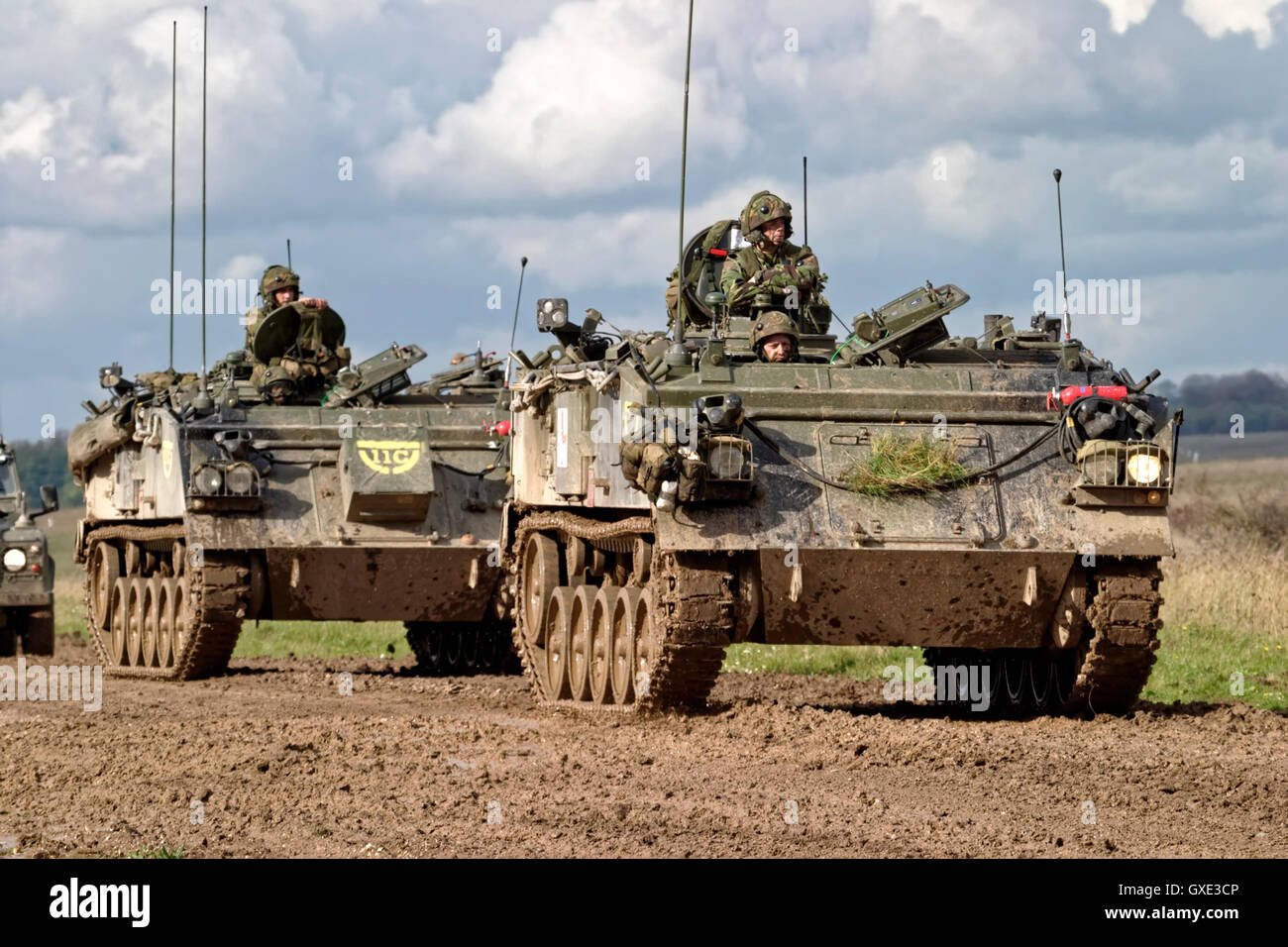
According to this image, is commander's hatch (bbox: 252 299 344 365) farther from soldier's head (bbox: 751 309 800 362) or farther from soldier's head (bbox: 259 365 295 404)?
soldier's head (bbox: 751 309 800 362)

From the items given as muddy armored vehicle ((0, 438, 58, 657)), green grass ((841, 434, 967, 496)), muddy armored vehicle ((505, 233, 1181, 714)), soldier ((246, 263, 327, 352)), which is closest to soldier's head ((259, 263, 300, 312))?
soldier ((246, 263, 327, 352))

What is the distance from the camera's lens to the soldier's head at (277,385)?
2123cm

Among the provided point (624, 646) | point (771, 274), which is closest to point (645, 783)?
point (624, 646)

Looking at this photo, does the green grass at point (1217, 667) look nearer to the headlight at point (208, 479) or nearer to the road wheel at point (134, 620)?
the headlight at point (208, 479)

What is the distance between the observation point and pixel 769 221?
1636cm

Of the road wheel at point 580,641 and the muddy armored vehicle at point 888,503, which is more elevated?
the muddy armored vehicle at point 888,503

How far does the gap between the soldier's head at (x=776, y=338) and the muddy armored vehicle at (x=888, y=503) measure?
6cm

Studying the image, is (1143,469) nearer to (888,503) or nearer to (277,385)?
(888,503)

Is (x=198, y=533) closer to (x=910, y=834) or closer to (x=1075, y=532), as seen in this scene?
(x=1075, y=532)

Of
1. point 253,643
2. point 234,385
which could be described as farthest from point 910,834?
point 253,643

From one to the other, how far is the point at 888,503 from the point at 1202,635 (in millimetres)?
8499

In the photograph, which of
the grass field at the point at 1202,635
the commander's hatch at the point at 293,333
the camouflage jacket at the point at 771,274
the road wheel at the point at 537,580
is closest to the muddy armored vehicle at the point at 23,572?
the grass field at the point at 1202,635

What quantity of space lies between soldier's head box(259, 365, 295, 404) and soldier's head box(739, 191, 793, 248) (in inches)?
251

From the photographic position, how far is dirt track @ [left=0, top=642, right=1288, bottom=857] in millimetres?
9633
